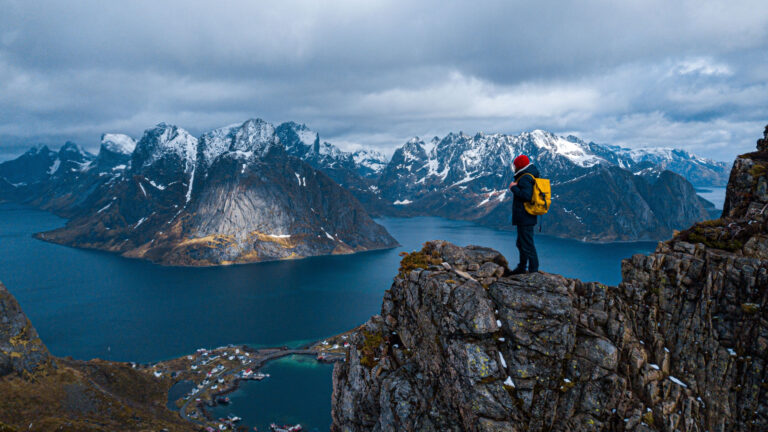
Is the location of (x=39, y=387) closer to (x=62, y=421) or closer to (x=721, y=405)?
(x=62, y=421)

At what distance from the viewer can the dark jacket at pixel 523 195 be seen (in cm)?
1928

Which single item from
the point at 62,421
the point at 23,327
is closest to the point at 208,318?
the point at 23,327

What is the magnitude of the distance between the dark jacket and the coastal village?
7122 centimetres

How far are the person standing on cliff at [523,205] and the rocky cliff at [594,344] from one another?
5.03ft

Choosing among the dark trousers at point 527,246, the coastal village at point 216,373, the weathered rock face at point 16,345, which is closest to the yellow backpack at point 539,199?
the dark trousers at point 527,246

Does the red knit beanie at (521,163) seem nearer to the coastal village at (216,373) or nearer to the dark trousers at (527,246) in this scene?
the dark trousers at (527,246)

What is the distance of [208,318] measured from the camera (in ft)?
528

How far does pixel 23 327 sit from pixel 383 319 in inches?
4191

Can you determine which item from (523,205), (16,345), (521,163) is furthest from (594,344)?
(16,345)

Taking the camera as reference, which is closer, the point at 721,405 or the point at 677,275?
the point at 721,405

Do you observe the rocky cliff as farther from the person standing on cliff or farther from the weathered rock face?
the weathered rock face

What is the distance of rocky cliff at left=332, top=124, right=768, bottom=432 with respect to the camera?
62.7 ft

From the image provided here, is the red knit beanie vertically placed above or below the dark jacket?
above

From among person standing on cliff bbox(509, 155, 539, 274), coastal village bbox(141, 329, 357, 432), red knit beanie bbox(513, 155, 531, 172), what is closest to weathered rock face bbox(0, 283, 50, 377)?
coastal village bbox(141, 329, 357, 432)
